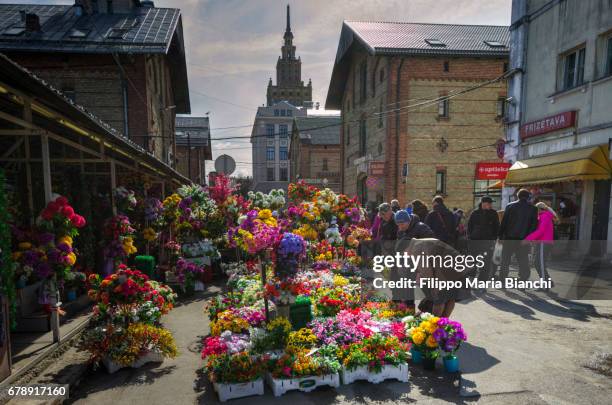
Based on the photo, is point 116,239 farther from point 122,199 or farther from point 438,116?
point 438,116

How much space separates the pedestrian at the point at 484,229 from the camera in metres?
7.97

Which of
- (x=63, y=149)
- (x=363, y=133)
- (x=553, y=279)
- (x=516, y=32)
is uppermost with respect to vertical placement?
(x=516, y=32)

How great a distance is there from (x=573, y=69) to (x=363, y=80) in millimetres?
13182

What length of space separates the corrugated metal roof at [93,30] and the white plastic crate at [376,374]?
14.3 meters

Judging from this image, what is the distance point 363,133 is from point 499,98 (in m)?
8.21

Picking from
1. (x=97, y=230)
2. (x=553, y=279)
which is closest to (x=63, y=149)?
(x=97, y=230)

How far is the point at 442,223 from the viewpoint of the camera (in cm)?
734

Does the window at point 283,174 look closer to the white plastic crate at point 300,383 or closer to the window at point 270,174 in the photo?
the window at point 270,174

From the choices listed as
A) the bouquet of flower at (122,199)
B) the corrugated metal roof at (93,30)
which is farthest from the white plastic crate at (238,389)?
the corrugated metal roof at (93,30)

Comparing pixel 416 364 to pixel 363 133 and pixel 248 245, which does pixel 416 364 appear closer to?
pixel 248 245

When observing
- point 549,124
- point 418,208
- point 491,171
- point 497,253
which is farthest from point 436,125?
point 418,208

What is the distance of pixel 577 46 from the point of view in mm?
11148

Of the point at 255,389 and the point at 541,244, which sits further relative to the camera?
the point at 541,244

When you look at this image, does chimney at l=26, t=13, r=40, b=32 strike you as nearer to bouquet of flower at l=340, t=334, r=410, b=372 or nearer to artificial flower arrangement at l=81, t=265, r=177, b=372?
artificial flower arrangement at l=81, t=265, r=177, b=372
